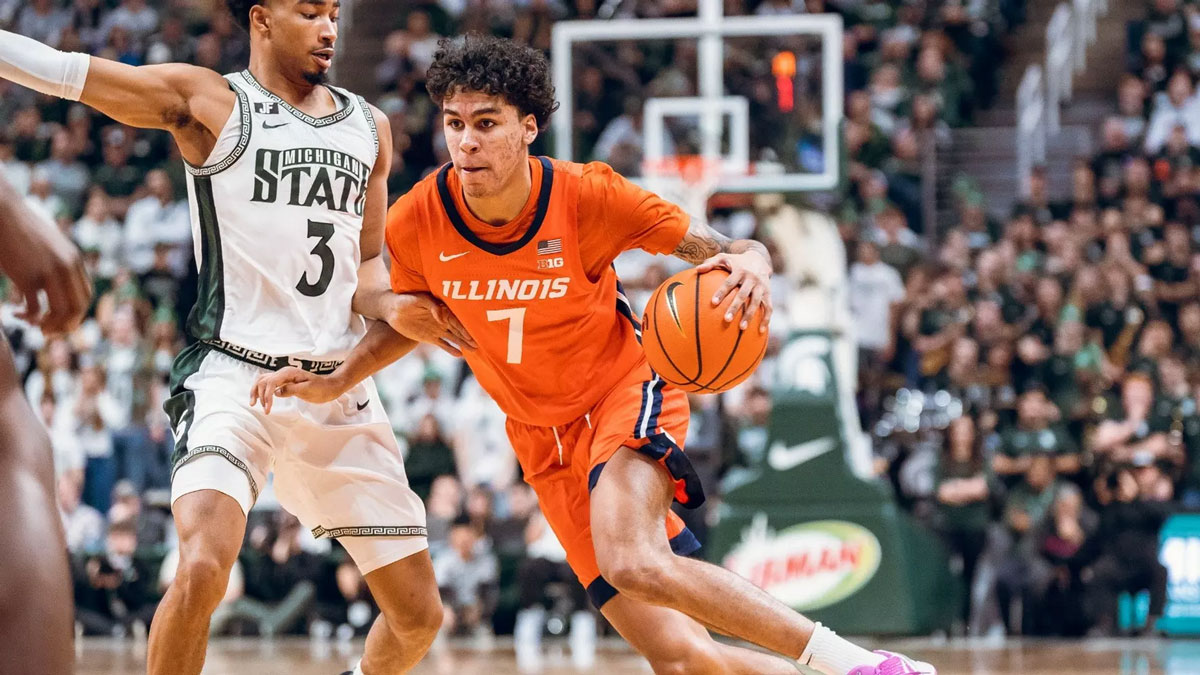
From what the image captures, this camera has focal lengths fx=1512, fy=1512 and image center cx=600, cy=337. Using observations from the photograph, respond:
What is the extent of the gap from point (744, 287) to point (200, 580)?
1798 millimetres

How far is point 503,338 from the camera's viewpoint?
4992 millimetres

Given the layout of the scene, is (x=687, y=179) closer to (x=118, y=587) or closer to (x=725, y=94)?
(x=725, y=94)

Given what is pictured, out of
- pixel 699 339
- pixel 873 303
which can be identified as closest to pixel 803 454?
pixel 873 303

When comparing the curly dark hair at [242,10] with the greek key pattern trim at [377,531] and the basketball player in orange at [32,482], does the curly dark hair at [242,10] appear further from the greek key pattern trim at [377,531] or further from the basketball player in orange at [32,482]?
the basketball player in orange at [32,482]

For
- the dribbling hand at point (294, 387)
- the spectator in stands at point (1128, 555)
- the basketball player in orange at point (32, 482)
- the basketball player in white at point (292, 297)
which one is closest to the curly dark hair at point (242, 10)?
the basketball player in white at point (292, 297)

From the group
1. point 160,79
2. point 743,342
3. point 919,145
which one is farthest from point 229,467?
point 919,145

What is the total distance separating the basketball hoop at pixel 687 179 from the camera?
35.6 feet

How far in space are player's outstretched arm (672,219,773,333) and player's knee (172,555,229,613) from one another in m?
1.66

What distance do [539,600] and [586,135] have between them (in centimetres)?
384

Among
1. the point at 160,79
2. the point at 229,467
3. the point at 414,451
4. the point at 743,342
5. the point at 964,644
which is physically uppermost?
the point at 160,79

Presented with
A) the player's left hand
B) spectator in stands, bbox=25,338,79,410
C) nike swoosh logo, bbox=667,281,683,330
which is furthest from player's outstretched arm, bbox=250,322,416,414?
spectator in stands, bbox=25,338,79,410

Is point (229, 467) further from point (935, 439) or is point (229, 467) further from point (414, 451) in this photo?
point (935, 439)

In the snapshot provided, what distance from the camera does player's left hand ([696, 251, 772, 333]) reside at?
14.8 ft

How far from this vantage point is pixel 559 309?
4953 millimetres
